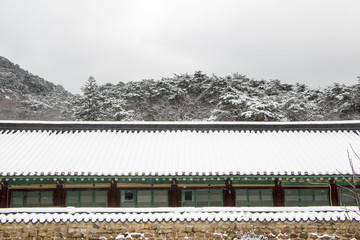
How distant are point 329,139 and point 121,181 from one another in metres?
10.0

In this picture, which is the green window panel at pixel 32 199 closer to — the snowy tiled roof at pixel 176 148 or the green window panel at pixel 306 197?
the snowy tiled roof at pixel 176 148

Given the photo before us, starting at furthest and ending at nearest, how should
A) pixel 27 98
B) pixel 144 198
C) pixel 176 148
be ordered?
1. pixel 27 98
2. pixel 176 148
3. pixel 144 198

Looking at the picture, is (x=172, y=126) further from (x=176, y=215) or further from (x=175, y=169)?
(x=176, y=215)

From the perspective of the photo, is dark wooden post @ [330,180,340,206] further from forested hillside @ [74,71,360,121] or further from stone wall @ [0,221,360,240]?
forested hillside @ [74,71,360,121]

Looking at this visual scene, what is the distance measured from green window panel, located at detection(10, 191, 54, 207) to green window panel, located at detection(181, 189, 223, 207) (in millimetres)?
5772

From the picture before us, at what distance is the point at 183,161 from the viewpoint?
11.6 metres

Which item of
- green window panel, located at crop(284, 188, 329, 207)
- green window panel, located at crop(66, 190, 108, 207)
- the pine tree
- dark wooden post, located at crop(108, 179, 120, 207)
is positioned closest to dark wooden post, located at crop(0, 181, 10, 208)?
green window panel, located at crop(66, 190, 108, 207)

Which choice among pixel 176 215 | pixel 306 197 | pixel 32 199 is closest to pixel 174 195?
pixel 176 215

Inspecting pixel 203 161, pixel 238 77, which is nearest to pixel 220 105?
pixel 238 77

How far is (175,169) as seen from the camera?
A: 10.9 m

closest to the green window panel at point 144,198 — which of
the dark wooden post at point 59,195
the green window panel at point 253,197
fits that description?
the dark wooden post at point 59,195

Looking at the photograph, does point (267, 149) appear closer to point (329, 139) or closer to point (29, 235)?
point (329, 139)

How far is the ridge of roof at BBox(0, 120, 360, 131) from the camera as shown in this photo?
47.6ft

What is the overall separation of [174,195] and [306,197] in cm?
582
